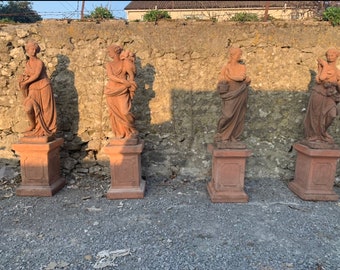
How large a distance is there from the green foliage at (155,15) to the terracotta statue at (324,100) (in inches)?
101

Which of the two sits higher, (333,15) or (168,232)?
(333,15)

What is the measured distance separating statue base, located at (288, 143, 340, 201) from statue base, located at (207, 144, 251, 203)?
2.99ft

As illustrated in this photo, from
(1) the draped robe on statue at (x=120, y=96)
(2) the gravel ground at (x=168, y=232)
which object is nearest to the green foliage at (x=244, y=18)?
(1) the draped robe on statue at (x=120, y=96)

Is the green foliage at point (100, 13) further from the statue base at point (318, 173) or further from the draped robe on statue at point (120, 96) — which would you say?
the statue base at point (318, 173)

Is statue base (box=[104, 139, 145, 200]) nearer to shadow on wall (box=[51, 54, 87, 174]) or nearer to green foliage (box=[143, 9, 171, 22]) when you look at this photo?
shadow on wall (box=[51, 54, 87, 174])

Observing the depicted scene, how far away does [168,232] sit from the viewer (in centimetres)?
286

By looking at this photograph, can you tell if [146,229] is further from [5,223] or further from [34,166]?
[34,166]

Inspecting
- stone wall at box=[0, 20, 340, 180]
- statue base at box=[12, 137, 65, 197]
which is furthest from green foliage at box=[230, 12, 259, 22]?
statue base at box=[12, 137, 65, 197]

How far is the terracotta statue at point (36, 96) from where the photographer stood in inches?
140

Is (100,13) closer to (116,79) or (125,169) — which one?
(116,79)

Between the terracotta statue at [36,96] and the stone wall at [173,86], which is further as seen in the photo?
the stone wall at [173,86]

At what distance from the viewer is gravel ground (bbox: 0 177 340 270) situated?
7.86 feet

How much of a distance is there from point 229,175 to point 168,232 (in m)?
1.26

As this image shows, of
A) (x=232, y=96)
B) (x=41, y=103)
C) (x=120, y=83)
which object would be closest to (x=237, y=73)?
(x=232, y=96)
